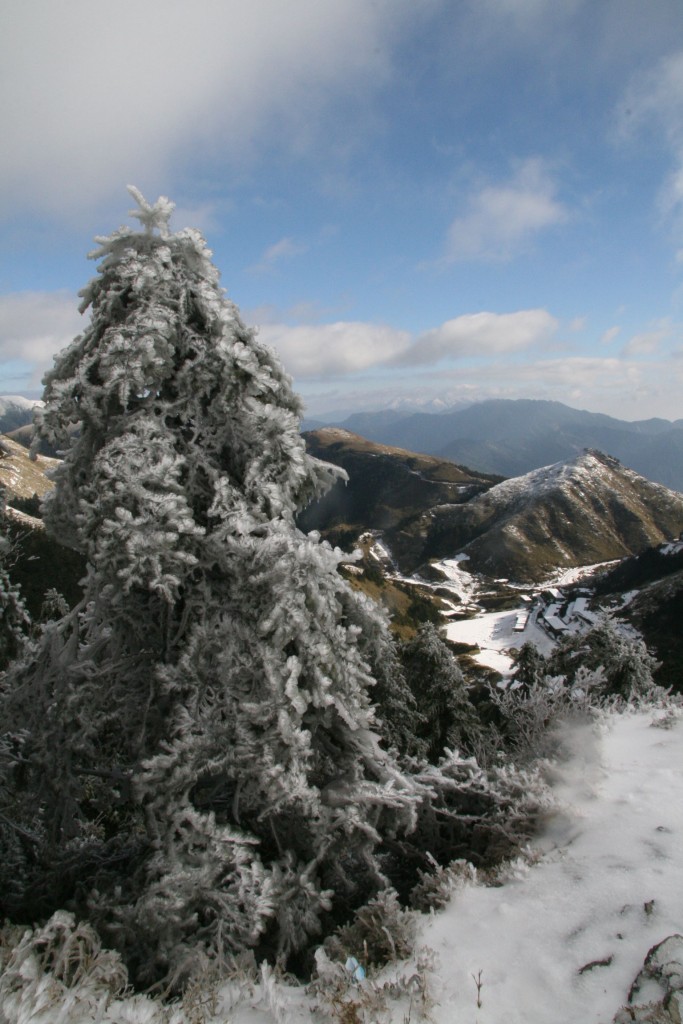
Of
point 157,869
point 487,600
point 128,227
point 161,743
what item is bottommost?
point 487,600

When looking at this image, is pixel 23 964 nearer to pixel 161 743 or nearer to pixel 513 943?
pixel 161 743

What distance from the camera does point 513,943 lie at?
5695 mm

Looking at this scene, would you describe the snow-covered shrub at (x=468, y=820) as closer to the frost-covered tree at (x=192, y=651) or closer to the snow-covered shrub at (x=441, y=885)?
the snow-covered shrub at (x=441, y=885)

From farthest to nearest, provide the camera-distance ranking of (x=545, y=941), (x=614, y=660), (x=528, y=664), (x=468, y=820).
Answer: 1. (x=528, y=664)
2. (x=614, y=660)
3. (x=468, y=820)
4. (x=545, y=941)

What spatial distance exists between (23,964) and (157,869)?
1.65 metres

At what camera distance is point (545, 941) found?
18.6 ft

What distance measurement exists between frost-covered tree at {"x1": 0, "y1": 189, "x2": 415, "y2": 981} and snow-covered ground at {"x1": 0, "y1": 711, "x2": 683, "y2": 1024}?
1216mm

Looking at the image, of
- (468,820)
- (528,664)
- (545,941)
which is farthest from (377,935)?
(528,664)

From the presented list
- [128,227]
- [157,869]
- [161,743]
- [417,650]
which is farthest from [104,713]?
[417,650]

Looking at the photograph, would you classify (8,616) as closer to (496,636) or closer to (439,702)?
(439,702)

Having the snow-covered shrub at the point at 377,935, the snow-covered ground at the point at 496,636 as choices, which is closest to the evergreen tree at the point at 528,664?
the snow-covered shrub at the point at 377,935

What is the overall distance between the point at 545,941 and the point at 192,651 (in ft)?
16.9

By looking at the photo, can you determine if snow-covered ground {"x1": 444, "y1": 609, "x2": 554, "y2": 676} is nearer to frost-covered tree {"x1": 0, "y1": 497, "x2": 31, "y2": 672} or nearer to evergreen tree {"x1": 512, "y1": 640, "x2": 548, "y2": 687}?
evergreen tree {"x1": 512, "y1": 640, "x2": 548, "y2": 687}

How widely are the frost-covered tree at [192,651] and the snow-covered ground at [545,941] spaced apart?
1216 mm
